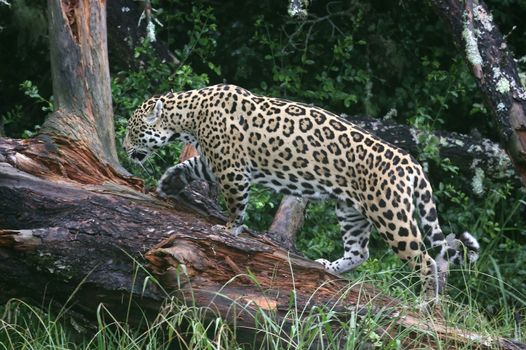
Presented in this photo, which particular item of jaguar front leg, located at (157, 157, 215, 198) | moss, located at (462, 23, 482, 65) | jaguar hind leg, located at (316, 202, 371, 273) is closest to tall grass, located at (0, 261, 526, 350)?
jaguar front leg, located at (157, 157, 215, 198)

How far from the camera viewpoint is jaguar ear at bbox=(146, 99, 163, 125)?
24.0 feet

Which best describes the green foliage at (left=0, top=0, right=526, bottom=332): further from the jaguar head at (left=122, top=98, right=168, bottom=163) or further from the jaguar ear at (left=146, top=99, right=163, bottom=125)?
the jaguar ear at (left=146, top=99, right=163, bottom=125)

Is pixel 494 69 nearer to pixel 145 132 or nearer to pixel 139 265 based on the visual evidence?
pixel 145 132

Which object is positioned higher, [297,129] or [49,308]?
[297,129]

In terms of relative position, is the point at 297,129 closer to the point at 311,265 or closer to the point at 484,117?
the point at 311,265

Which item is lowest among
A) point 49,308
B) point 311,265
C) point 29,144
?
point 49,308

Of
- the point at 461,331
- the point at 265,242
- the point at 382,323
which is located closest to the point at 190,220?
the point at 265,242

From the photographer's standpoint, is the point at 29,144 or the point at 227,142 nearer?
the point at 29,144

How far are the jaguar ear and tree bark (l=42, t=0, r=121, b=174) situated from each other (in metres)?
0.64

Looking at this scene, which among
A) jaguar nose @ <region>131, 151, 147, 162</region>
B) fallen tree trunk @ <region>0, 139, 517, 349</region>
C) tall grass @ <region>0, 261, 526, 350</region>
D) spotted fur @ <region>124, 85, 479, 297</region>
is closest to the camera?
tall grass @ <region>0, 261, 526, 350</region>

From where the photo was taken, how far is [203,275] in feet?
18.3

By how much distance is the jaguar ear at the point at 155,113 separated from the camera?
7328 mm

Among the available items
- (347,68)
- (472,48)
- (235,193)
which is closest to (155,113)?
(235,193)

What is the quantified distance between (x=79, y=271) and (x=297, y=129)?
2.07 metres
